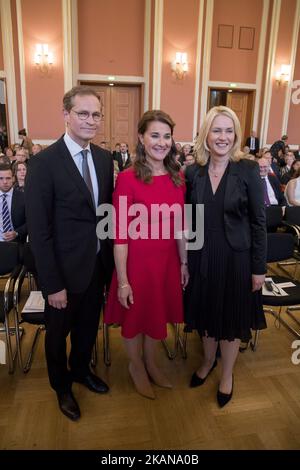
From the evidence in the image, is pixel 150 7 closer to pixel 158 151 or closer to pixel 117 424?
pixel 158 151

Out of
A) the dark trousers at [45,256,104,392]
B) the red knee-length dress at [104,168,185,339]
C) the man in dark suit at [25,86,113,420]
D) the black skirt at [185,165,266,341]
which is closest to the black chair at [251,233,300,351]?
the black skirt at [185,165,266,341]

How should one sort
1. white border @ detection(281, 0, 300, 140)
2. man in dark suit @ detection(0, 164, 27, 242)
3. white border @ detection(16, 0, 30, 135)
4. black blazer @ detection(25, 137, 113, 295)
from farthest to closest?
white border @ detection(281, 0, 300, 140) < white border @ detection(16, 0, 30, 135) < man in dark suit @ detection(0, 164, 27, 242) < black blazer @ detection(25, 137, 113, 295)

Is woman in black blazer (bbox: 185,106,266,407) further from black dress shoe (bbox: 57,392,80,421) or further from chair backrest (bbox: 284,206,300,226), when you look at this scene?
chair backrest (bbox: 284,206,300,226)

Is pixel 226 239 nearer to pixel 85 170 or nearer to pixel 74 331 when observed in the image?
pixel 85 170

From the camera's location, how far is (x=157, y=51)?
8797 mm

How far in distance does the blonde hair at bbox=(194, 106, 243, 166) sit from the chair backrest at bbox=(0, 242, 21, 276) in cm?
147

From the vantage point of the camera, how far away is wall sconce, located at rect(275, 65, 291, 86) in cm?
982

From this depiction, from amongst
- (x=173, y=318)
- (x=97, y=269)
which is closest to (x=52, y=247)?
(x=97, y=269)

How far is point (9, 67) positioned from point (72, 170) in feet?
27.5

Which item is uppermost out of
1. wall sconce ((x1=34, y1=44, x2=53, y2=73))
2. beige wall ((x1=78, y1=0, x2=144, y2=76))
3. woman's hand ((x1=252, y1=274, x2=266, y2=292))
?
beige wall ((x1=78, y1=0, x2=144, y2=76))

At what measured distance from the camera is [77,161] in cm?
174

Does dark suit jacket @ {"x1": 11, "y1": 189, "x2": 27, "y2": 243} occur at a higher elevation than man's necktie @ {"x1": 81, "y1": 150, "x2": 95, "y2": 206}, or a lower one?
lower

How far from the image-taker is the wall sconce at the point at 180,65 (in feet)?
29.1

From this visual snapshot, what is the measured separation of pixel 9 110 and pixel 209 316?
8527 mm
